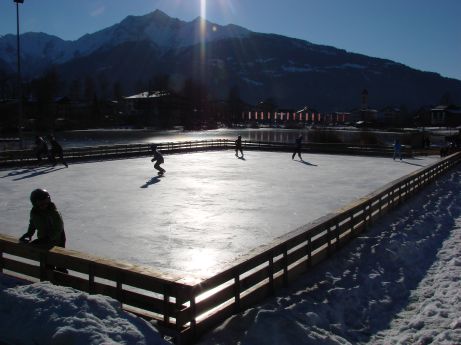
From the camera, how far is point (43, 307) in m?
4.94

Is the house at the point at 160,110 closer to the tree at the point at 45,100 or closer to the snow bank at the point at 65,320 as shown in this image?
the tree at the point at 45,100

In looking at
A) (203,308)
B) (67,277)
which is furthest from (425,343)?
(67,277)

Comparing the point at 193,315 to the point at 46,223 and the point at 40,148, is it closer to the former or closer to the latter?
the point at 46,223

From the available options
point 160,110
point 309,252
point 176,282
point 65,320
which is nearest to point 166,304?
point 176,282

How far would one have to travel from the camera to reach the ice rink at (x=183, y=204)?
957 centimetres

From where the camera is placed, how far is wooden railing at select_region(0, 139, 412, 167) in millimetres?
25047

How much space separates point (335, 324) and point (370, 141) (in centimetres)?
4106

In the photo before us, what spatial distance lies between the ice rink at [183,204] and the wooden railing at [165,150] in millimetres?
2118

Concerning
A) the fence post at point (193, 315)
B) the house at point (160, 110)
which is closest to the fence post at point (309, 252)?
the fence post at point (193, 315)

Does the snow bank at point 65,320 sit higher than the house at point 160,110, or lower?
lower

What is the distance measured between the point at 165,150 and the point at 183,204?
20.7 meters

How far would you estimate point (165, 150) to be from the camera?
114 feet

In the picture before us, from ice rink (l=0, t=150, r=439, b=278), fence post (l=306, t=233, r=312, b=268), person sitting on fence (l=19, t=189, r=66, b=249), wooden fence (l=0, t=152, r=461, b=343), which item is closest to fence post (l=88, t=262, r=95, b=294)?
wooden fence (l=0, t=152, r=461, b=343)

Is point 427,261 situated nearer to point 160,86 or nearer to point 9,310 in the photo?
point 9,310
